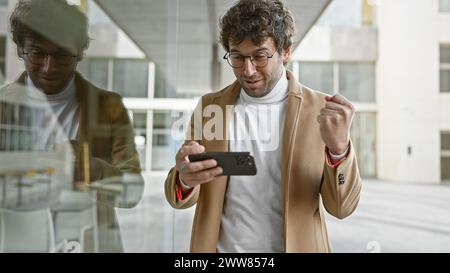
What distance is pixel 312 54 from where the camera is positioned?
1897 millimetres

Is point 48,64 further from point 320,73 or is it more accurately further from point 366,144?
point 366,144

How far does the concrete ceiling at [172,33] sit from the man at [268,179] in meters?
1.07

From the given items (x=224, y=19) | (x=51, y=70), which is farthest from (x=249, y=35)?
(x=51, y=70)

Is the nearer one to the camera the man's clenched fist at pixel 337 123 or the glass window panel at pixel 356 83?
the man's clenched fist at pixel 337 123

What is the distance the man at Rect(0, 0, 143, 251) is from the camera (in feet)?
4.94

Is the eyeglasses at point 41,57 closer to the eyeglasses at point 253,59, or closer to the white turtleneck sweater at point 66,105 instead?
the white turtleneck sweater at point 66,105

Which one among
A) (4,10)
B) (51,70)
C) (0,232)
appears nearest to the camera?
(51,70)

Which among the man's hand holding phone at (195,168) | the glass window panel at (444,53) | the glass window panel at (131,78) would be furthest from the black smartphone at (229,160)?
the glass window panel at (444,53)

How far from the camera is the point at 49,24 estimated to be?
1656mm

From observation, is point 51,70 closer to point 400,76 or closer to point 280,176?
point 280,176

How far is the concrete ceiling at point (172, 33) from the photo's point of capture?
2.27 metres

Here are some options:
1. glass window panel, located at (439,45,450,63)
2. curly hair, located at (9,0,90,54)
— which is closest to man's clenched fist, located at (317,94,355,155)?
curly hair, located at (9,0,90,54)

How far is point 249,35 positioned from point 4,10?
1498 millimetres

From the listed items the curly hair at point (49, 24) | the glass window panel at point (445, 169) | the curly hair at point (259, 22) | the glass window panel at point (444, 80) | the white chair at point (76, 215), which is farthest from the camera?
the glass window panel at point (445, 169)
